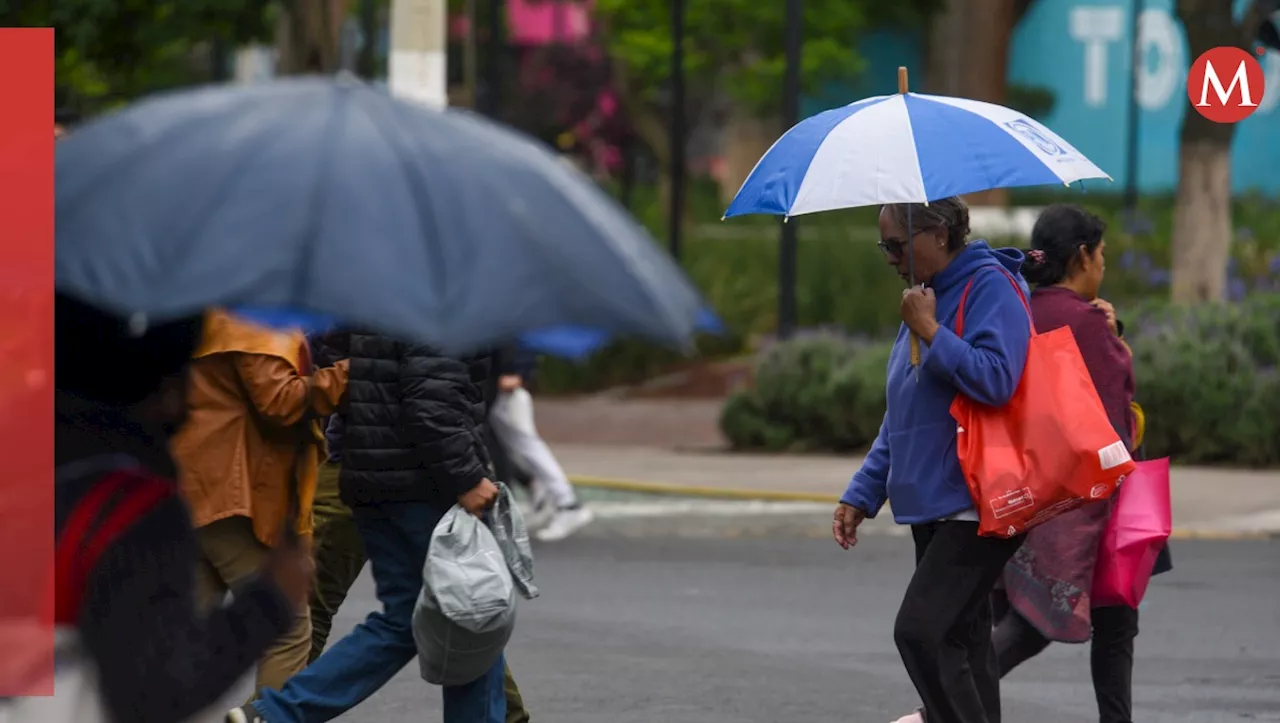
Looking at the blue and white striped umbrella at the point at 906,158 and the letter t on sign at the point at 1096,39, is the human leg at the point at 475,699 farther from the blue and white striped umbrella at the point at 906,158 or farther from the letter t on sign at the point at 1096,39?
the letter t on sign at the point at 1096,39

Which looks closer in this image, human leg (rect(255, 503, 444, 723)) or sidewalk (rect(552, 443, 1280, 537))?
human leg (rect(255, 503, 444, 723))

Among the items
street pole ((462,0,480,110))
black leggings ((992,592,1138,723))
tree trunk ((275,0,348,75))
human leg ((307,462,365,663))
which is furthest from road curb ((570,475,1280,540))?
street pole ((462,0,480,110))

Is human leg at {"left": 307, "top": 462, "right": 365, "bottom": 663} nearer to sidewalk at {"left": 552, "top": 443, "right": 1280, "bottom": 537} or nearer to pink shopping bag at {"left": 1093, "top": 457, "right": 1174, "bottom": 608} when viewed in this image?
A: pink shopping bag at {"left": 1093, "top": 457, "right": 1174, "bottom": 608}

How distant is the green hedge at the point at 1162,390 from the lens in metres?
15.4

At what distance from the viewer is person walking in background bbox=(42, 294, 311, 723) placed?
429cm

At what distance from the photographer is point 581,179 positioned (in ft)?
13.4

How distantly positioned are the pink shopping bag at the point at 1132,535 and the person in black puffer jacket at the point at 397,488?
6.16 ft

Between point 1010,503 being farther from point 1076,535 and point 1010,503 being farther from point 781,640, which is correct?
point 781,640

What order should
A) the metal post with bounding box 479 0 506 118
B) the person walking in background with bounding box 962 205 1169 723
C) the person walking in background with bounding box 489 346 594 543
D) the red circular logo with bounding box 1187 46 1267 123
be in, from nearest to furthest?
the person walking in background with bounding box 962 205 1169 723 → the person walking in background with bounding box 489 346 594 543 → the red circular logo with bounding box 1187 46 1267 123 → the metal post with bounding box 479 0 506 118

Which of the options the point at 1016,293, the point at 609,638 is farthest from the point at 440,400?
the point at 609,638

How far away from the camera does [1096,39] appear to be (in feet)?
138

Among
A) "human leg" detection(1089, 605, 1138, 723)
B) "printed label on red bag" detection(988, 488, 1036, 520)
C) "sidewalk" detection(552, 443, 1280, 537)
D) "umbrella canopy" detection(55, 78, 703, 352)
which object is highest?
"umbrella canopy" detection(55, 78, 703, 352)

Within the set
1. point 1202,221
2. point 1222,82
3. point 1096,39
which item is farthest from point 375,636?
point 1096,39

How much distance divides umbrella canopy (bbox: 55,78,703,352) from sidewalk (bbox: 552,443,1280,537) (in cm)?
945
